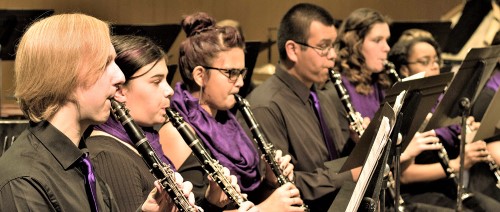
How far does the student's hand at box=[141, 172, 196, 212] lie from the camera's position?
7.95ft

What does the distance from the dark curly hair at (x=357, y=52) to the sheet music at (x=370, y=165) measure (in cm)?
244

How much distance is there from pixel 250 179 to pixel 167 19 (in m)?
2.72

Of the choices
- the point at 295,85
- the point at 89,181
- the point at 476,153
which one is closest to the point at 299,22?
the point at 295,85

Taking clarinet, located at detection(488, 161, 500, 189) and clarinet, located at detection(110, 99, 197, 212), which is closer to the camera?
clarinet, located at detection(110, 99, 197, 212)

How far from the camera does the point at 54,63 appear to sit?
2016 millimetres

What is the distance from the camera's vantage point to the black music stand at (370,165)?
2.57 m

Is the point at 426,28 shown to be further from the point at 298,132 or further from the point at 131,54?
the point at 131,54

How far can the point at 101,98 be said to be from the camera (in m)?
2.11

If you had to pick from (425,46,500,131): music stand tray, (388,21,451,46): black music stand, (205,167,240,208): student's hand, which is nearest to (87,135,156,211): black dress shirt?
(205,167,240,208): student's hand

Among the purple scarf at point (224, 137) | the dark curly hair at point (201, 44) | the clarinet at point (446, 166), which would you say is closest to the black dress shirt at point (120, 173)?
the purple scarf at point (224, 137)

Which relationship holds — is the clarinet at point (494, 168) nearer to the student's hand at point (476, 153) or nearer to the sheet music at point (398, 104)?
the student's hand at point (476, 153)

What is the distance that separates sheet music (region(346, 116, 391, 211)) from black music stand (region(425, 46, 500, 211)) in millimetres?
1493

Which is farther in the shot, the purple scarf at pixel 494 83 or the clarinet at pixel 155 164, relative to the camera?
the purple scarf at pixel 494 83

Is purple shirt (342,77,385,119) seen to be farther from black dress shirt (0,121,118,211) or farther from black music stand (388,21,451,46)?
black dress shirt (0,121,118,211)
